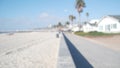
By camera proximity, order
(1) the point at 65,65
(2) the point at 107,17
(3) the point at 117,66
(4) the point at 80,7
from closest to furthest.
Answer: (1) the point at 65,65 < (3) the point at 117,66 < (2) the point at 107,17 < (4) the point at 80,7

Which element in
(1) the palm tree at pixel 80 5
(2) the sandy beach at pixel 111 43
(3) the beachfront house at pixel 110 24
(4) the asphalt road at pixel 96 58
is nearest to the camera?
(4) the asphalt road at pixel 96 58

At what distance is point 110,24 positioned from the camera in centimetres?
4697

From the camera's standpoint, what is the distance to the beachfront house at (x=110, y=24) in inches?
1742

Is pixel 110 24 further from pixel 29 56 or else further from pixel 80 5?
pixel 29 56

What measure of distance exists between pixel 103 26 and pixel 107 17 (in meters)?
3.59

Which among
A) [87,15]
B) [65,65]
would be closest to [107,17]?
[65,65]

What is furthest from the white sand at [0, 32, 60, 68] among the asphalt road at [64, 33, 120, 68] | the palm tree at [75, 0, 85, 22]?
the palm tree at [75, 0, 85, 22]

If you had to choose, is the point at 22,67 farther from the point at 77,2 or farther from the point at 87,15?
the point at 87,15

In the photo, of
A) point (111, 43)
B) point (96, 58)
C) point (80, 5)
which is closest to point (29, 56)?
point (96, 58)

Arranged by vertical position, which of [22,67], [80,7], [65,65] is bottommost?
[22,67]

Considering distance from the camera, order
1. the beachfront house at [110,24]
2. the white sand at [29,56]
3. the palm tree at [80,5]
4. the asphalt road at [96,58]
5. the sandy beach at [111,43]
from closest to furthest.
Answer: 1. the asphalt road at [96,58]
2. the white sand at [29,56]
3. the sandy beach at [111,43]
4. the beachfront house at [110,24]
5. the palm tree at [80,5]

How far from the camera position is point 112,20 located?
46062 mm

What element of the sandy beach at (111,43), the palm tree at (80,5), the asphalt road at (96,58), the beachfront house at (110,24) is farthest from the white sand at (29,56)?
the palm tree at (80,5)

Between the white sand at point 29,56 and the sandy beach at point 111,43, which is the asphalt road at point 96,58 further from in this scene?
the sandy beach at point 111,43
